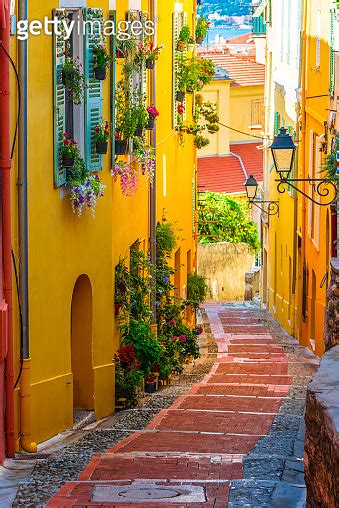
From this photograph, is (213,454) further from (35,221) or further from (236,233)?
(236,233)

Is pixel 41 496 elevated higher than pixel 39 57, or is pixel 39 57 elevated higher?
pixel 39 57

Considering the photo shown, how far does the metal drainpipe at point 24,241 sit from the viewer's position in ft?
33.9

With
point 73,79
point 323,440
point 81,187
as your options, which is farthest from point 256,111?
point 323,440

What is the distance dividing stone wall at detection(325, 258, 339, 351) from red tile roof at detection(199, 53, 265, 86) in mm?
35923

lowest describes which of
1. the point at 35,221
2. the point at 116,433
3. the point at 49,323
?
the point at 116,433

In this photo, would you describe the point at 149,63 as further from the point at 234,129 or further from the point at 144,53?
the point at 234,129

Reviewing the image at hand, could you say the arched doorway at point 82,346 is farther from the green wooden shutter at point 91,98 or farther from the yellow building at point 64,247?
the green wooden shutter at point 91,98

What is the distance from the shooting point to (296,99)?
27.0 meters

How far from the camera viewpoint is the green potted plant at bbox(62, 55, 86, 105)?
479 inches

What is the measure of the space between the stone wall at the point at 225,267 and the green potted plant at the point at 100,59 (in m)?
25.8

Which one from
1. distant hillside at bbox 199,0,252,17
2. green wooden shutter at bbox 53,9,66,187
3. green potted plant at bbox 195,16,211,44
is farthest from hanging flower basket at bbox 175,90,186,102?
distant hillside at bbox 199,0,252,17

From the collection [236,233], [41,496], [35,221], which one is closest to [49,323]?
[35,221]

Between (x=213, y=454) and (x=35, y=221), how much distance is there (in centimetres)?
277

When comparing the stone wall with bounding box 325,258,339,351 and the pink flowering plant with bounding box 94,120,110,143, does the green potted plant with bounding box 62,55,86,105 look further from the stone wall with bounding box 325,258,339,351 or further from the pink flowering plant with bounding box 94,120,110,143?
the stone wall with bounding box 325,258,339,351
